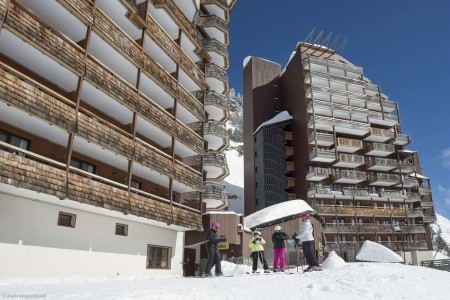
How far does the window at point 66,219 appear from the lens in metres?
15.7

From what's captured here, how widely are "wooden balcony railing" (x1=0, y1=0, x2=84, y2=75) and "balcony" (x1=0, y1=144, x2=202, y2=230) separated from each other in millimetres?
4451

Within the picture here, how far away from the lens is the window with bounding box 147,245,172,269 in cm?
2159

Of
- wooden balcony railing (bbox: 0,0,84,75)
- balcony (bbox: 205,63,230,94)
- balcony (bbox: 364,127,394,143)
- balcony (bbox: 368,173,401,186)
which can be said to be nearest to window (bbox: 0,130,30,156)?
wooden balcony railing (bbox: 0,0,84,75)

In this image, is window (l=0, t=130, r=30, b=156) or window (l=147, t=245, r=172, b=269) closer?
window (l=0, t=130, r=30, b=156)

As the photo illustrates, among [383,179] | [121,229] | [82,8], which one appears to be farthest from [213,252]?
[383,179]

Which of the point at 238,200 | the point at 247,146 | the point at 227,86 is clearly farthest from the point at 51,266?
the point at 238,200

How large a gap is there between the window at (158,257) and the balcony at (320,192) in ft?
103

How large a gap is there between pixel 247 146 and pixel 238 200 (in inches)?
747

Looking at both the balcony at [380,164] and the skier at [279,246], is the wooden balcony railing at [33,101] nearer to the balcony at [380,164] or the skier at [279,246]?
the skier at [279,246]

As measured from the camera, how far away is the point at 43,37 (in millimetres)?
15273

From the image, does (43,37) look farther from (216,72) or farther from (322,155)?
(322,155)

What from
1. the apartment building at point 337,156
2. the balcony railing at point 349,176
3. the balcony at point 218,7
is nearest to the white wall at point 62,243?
the balcony at point 218,7

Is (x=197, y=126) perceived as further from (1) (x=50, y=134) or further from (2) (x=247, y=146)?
(2) (x=247, y=146)

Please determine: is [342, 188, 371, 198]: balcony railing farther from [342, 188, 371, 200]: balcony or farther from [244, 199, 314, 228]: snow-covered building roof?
[244, 199, 314, 228]: snow-covered building roof
